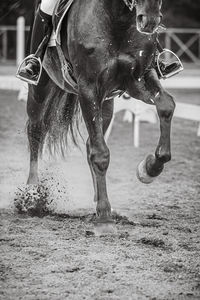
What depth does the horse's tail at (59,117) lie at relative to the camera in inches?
287

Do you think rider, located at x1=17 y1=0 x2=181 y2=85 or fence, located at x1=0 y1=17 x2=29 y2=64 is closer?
rider, located at x1=17 y1=0 x2=181 y2=85

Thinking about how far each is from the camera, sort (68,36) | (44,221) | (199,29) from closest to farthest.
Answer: (68,36)
(44,221)
(199,29)

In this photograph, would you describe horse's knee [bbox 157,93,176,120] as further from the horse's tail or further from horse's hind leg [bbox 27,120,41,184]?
horse's hind leg [bbox 27,120,41,184]

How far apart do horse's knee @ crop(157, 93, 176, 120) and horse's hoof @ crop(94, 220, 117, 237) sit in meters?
1.06

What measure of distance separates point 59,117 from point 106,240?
223 cm

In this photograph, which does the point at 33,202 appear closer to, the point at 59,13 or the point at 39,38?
the point at 39,38

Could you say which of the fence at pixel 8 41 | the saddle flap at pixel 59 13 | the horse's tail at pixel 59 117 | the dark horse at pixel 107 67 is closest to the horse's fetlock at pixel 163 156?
the dark horse at pixel 107 67

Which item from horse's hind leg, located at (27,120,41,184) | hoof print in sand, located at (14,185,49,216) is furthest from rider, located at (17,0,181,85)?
hoof print in sand, located at (14,185,49,216)

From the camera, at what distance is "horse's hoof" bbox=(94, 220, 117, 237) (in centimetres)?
563

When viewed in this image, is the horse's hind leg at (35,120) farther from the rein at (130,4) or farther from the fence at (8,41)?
the fence at (8,41)

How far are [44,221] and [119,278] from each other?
2014 millimetres

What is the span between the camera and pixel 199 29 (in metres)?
29.9

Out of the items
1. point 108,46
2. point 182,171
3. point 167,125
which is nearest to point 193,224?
point 167,125

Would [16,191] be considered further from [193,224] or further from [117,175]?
[193,224]
